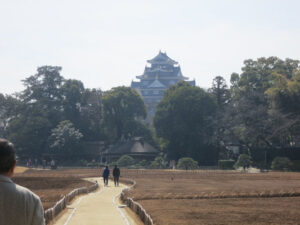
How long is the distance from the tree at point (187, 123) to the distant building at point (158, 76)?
232 feet

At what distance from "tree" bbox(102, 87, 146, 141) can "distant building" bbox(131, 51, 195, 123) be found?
59089 mm

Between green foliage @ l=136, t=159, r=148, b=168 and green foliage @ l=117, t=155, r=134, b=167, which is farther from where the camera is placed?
green foliage @ l=117, t=155, r=134, b=167

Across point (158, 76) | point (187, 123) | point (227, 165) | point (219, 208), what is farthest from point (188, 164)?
point (158, 76)

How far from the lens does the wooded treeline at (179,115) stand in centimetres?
7125

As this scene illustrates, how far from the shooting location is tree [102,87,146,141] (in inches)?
3844

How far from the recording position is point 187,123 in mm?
84188

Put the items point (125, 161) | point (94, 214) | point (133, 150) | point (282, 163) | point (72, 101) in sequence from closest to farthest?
1. point (94, 214)
2. point (282, 163)
3. point (125, 161)
4. point (133, 150)
5. point (72, 101)

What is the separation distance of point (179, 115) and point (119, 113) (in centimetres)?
1661

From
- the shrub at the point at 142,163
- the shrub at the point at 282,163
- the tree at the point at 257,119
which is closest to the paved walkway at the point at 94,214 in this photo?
the shrub at the point at 282,163

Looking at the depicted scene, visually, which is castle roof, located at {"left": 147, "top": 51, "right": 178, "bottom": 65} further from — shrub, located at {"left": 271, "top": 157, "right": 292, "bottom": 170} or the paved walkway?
the paved walkway

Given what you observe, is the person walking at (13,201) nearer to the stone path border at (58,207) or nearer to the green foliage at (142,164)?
the stone path border at (58,207)

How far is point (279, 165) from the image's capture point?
6356 cm

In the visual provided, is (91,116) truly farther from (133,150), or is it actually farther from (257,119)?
(257,119)

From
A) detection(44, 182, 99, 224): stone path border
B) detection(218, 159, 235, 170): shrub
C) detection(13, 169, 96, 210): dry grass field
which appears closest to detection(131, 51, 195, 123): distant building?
detection(218, 159, 235, 170): shrub
